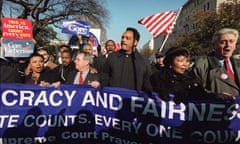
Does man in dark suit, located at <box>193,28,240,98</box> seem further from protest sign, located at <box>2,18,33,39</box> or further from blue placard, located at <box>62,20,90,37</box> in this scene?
protest sign, located at <box>2,18,33,39</box>

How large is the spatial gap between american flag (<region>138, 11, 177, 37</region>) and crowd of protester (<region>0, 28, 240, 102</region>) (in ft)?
9.92

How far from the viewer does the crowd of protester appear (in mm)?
3752

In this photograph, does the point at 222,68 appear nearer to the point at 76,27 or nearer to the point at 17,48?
the point at 17,48

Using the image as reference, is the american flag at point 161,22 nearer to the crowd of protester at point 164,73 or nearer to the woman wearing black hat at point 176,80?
the crowd of protester at point 164,73

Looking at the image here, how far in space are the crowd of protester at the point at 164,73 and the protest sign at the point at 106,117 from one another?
0.14 metres

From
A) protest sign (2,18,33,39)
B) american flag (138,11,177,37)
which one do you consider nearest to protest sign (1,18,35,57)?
protest sign (2,18,33,39)

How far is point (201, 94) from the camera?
12.7ft

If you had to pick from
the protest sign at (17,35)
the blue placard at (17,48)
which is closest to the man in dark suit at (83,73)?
the blue placard at (17,48)

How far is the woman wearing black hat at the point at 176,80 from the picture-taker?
12.6 ft

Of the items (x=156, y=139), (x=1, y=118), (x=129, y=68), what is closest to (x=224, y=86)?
(x=156, y=139)

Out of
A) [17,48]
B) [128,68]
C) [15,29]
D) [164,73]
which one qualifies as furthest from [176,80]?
[15,29]

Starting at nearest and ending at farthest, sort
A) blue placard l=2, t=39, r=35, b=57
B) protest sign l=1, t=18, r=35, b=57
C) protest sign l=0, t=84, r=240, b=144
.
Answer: protest sign l=0, t=84, r=240, b=144 → blue placard l=2, t=39, r=35, b=57 → protest sign l=1, t=18, r=35, b=57

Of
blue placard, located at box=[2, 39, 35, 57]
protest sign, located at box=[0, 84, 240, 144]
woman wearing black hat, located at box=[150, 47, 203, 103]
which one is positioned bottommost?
protest sign, located at box=[0, 84, 240, 144]

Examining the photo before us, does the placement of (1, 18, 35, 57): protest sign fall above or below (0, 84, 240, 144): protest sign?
above
